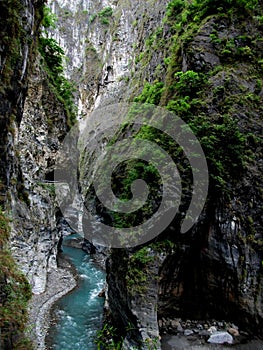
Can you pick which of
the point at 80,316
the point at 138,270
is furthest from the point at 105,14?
the point at 138,270

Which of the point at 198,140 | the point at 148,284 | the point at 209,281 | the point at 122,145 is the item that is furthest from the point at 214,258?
the point at 122,145

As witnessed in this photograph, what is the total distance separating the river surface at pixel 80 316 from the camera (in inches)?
459

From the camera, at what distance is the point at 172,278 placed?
9258 mm

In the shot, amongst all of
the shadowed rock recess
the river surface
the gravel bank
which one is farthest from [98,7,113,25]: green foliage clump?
the river surface

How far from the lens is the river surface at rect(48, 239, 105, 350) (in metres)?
11.6

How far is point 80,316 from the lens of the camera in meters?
14.1

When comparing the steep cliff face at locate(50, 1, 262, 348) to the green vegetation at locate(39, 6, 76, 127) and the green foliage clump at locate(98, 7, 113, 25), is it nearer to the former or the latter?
the green vegetation at locate(39, 6, 76, 127)

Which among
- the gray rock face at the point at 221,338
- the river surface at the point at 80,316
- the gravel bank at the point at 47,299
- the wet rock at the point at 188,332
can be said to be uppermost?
the gray rock face at the point at 221,338

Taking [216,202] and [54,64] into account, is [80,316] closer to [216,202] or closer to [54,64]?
[216,202]

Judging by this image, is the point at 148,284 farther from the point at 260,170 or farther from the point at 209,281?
the point at 260,170

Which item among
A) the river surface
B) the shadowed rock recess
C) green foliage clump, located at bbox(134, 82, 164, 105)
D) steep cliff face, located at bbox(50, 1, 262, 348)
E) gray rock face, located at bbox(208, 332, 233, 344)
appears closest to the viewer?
the shadowed rock recess

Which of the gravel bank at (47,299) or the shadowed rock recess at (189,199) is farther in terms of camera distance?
the gravel bank at (47,299)

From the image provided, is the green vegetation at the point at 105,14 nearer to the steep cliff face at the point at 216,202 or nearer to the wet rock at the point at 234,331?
the steep cliff face at the point at 216,202

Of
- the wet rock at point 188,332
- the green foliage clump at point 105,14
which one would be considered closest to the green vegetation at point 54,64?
the wet rock at point 188,332
